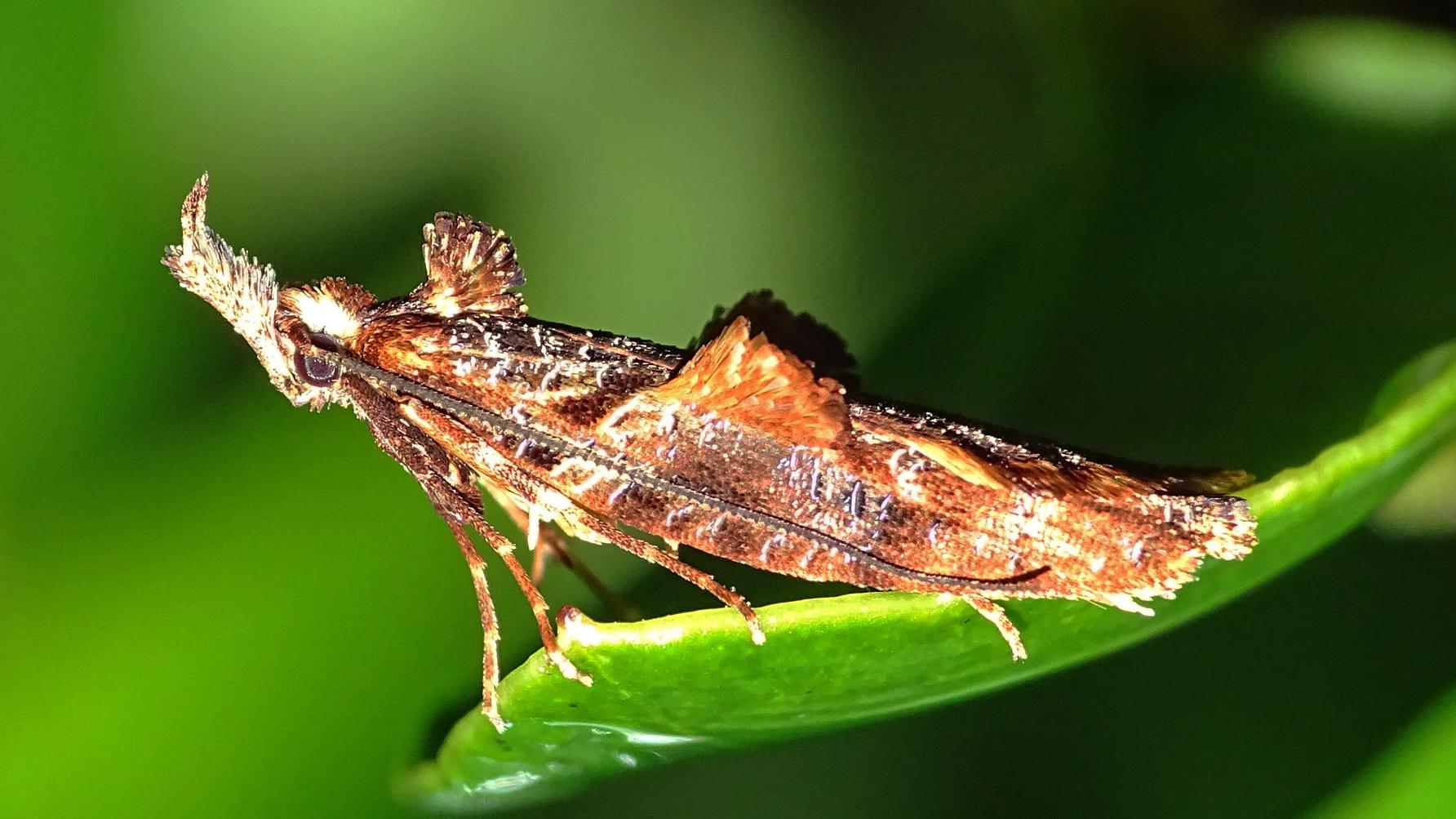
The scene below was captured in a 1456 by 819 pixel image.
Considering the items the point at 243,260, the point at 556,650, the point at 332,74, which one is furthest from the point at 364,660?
the point at 332,74

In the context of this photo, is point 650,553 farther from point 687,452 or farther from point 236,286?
point 236,286

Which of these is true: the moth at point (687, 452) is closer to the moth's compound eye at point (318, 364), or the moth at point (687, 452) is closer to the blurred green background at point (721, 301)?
the moth's compound eye at point (318, 364)

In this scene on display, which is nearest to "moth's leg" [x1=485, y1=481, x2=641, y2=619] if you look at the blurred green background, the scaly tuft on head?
the blurred green background

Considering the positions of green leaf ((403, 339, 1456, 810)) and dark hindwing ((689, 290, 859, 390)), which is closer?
green leaf ((403, 339, 1456, 810))

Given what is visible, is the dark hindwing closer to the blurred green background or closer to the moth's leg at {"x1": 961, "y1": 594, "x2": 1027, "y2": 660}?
the blurred green background

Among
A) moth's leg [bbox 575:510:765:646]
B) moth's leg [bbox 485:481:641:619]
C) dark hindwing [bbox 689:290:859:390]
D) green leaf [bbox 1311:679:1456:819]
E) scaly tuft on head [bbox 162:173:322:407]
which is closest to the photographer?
green leaf [bbox 1311:679:1456:819]

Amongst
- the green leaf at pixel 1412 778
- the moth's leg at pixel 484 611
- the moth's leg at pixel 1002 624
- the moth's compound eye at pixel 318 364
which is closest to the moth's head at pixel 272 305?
the moth's compound eye at pixel 318 364

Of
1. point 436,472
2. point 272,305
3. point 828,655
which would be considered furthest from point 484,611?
point 828,655
